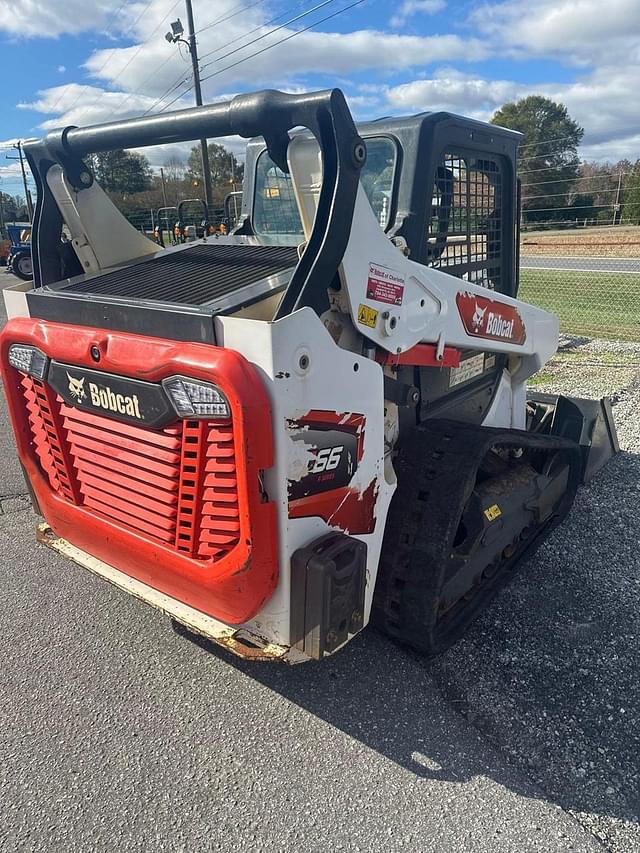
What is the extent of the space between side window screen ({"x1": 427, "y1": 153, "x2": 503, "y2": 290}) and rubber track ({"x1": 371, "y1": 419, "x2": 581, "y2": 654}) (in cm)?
88

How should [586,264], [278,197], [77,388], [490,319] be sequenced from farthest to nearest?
[586,264], [278,197], [490,319], [77,388]

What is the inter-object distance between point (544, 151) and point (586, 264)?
2652 cm

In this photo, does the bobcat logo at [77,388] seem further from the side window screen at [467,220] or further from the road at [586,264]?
the road at [586,264]

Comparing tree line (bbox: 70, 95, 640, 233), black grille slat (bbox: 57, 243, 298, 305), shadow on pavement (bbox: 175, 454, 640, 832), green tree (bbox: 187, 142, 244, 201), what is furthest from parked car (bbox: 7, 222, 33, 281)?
shadow on pavement (bbox: 175, 454, 640, 832)

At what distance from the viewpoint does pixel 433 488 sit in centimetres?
271

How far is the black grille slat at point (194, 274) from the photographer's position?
2.38 meters

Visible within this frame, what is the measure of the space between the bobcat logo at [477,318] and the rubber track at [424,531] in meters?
0.52

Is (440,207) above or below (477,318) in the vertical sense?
above

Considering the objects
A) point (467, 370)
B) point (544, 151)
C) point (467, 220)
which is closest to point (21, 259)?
point (467, 220)

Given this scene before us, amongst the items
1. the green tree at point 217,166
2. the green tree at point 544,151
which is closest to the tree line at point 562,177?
the green tree at point 544,151

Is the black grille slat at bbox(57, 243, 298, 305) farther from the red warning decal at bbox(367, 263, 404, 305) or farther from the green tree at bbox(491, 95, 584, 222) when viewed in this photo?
the green tree at bbox(491, 95, 584, 222)

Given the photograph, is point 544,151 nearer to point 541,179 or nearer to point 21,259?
point 541,179

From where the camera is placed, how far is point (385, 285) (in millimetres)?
2400

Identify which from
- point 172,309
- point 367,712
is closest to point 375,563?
point 367,712
